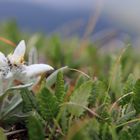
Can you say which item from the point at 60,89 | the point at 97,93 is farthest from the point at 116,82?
the point at 60,89

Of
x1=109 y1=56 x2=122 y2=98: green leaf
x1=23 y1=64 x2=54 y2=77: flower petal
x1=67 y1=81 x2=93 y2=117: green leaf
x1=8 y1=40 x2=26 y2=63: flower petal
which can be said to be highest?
x1=8 y1=40 x2=26 y2=63: flower petal

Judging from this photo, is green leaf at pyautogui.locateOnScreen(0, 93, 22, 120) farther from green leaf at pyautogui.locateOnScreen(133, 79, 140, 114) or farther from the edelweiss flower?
green leaf at pyautogui.locateOnScreen(133, 79, 140, 114)

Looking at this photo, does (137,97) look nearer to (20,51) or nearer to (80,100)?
(80,100)

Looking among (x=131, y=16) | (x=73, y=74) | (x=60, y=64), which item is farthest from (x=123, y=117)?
(x=131, y=16)

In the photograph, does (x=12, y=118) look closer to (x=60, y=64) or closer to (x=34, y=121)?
(x=34, y=121)

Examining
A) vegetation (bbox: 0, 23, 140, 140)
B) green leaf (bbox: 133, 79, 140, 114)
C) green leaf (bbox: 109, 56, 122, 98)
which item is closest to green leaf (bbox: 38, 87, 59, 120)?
vegetation (bbox: 0, 23, 140, 140)

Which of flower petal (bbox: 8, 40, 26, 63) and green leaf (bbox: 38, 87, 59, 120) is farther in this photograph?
flower petal (bbox: 8, 40, 26, 63)
